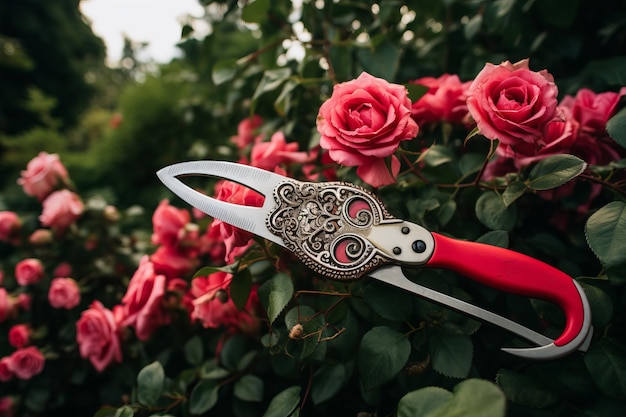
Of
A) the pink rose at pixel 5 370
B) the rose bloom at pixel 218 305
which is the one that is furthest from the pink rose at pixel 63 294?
the rose bloom at pixel 218 305

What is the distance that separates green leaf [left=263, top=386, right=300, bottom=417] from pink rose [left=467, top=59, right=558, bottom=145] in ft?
1.24

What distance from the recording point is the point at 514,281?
0.40 meters

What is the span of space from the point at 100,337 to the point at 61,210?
0.30 m

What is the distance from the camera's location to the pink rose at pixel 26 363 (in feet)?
2.41

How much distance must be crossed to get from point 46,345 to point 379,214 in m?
0.81

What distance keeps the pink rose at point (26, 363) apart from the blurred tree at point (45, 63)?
3.25 metres

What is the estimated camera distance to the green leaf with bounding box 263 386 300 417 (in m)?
0.47

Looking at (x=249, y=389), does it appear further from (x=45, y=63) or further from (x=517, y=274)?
(x=45, y=63)

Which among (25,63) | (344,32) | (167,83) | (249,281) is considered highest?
(25,63)

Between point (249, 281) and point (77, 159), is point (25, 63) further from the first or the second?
point (249, 281)

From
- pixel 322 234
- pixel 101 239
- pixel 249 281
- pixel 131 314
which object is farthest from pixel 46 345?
pixel 322 234

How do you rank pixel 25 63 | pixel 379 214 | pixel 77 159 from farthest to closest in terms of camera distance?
pixel 25 63 < pixel 77 159 < pixel 379 214

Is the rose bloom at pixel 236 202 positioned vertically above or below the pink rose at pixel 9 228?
below

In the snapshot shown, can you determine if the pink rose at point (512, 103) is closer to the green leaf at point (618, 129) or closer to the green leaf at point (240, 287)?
the green leaf at point (618, 129)
